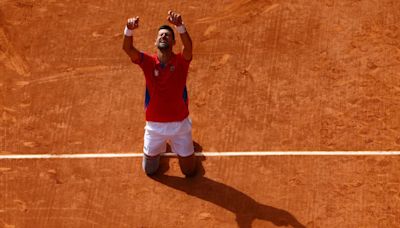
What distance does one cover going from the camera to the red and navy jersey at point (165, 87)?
10086 mm

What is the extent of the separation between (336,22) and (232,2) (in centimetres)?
199

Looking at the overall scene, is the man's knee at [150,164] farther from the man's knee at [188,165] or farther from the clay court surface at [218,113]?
the man's knee at [188,165]

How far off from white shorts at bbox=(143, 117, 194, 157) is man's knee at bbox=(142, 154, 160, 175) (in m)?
0.14

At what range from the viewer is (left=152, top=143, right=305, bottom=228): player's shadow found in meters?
10.9

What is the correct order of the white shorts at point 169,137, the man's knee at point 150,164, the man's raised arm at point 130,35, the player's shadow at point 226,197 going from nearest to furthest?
the man's raised arm at point 130,35 < the white shorts at point 169,137 < the player's shadow at point 226,197 < the man's knee at point 150,164

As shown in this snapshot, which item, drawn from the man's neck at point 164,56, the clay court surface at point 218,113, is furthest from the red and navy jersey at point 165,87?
the clay court surface at point 218,113

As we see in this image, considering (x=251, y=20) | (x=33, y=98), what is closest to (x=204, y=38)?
(x=251, y=20)

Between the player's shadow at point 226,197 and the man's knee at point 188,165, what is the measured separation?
14 centimetres

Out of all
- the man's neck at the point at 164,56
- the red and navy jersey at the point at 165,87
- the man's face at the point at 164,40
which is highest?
the man's face at the point at 164,40

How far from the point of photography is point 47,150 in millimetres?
Answer: 11930

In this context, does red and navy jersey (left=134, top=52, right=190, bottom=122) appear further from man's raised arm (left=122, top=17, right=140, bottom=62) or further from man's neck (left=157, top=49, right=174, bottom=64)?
man's raised arm (left=122, top=17, right=140, bottom=62)

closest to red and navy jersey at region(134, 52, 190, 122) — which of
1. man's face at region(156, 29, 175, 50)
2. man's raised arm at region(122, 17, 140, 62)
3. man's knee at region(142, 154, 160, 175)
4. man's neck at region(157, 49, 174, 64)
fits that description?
man's neck at region(157, 49, 174, 64)

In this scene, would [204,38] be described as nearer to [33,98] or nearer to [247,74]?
[247,74]

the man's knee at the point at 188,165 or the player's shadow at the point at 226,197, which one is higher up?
the man's knee at the point at 188,165
